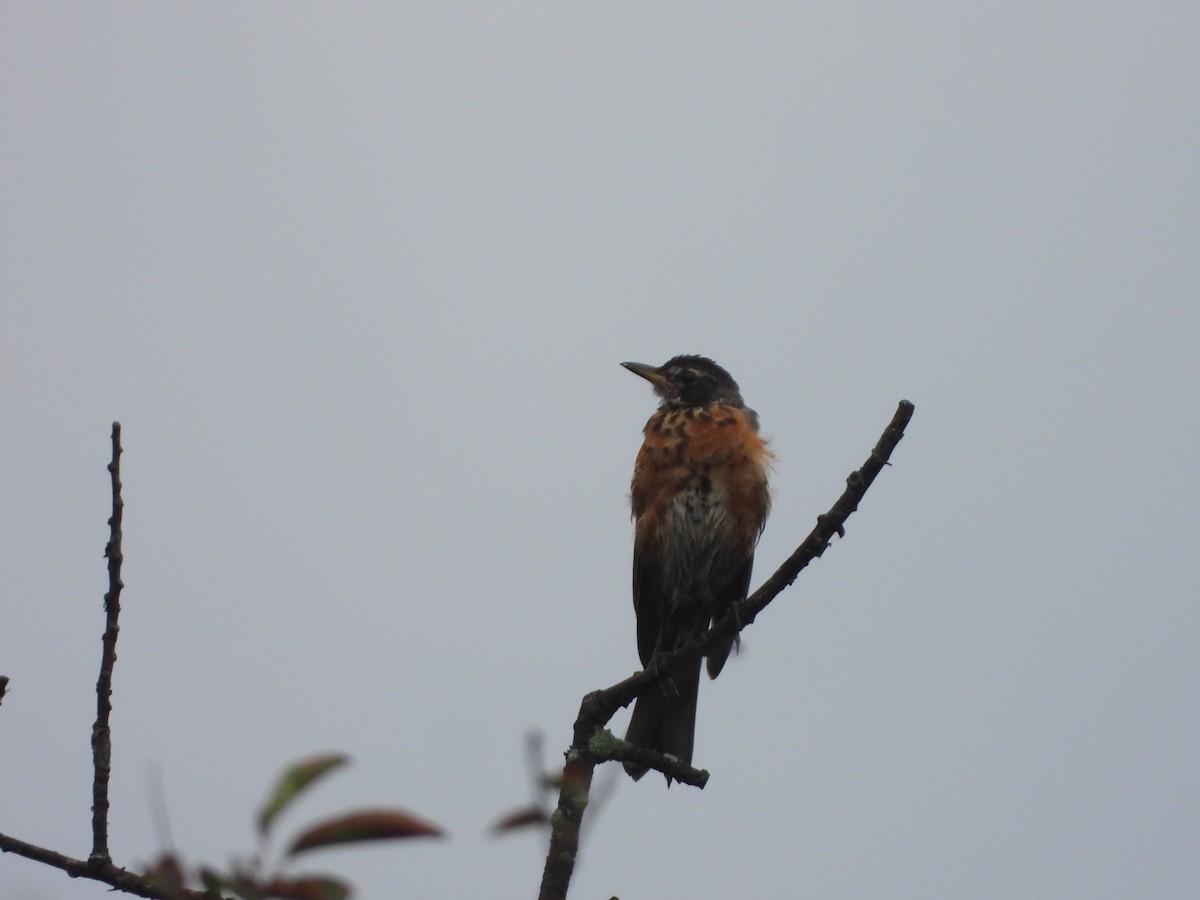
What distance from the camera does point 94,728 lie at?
113 inches

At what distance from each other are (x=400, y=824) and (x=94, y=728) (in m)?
1.21

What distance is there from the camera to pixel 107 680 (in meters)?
2.82

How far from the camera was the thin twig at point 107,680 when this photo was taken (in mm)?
2771

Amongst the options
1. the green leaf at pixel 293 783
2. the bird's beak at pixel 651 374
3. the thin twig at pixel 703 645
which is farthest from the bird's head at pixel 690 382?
the green leaf at pixel 293 783

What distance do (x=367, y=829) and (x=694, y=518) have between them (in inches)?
224

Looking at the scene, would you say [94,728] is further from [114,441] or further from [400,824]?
[400,824]

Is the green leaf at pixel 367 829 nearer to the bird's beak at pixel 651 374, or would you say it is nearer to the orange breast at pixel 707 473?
the orange breast at pixel 707 473

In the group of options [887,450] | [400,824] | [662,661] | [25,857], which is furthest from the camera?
[662,661]

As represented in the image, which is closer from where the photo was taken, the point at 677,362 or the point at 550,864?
the point at 550,864

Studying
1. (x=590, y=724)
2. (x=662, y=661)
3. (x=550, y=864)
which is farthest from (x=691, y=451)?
(x=550, y=864)

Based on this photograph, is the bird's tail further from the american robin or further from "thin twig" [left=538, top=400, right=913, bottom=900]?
"thin twig" [left=538, top=400, right=913, bottom=900]

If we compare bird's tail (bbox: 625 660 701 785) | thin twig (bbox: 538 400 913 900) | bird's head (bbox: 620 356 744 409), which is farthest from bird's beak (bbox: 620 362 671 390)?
thin twig (bbox: 538 400 913 900)

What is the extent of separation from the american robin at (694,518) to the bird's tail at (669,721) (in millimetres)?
202

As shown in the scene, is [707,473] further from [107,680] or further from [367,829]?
[367,829]
